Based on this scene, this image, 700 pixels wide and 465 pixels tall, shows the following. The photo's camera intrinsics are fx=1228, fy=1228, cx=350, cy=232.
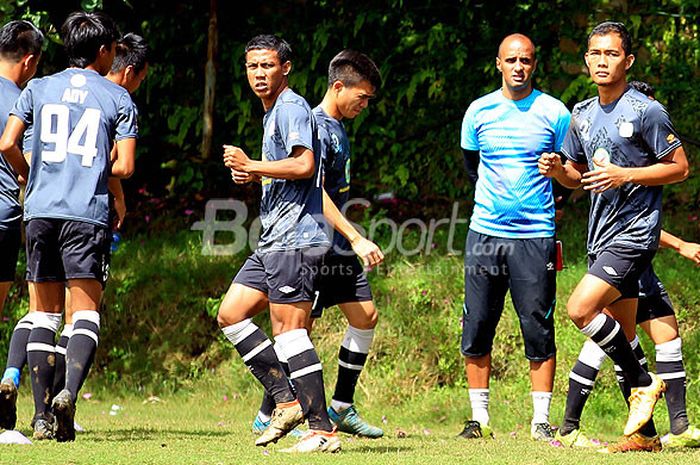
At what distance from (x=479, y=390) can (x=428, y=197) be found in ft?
16.8

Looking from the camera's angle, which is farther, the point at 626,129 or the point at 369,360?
the point at 369,360

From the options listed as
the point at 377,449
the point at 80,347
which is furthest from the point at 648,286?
the point at 80,347

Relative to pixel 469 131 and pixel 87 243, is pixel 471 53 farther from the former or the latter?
pixel 87 243

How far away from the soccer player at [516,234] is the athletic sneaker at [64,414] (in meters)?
2.58

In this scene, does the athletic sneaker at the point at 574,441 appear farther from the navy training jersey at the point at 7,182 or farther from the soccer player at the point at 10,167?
the navy training jersey at the point at 7,182

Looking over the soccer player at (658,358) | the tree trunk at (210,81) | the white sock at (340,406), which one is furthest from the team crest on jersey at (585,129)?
the tree trunk at (210,81)

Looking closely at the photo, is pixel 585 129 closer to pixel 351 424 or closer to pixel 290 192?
pixel 290 192

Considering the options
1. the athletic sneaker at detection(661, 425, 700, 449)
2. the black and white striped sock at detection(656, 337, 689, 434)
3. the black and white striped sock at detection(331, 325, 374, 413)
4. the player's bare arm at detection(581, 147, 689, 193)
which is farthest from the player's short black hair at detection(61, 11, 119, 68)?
the athletic sneaker at detection(661, 425, 700, 449)

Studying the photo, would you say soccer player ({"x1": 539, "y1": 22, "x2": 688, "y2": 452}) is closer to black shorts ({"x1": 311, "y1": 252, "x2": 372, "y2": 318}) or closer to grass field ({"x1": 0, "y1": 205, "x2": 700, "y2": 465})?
grass field ({"x1": 0, "y1": 205, "x2": 700, "y2": 465})

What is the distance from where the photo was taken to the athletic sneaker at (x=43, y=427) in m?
6.79

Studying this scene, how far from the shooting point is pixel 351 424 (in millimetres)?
7883

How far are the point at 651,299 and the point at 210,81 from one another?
676cm

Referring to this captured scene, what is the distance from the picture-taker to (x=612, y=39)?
6781 millimetres

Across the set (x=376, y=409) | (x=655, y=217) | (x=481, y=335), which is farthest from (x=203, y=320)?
(x=655, y=217)
